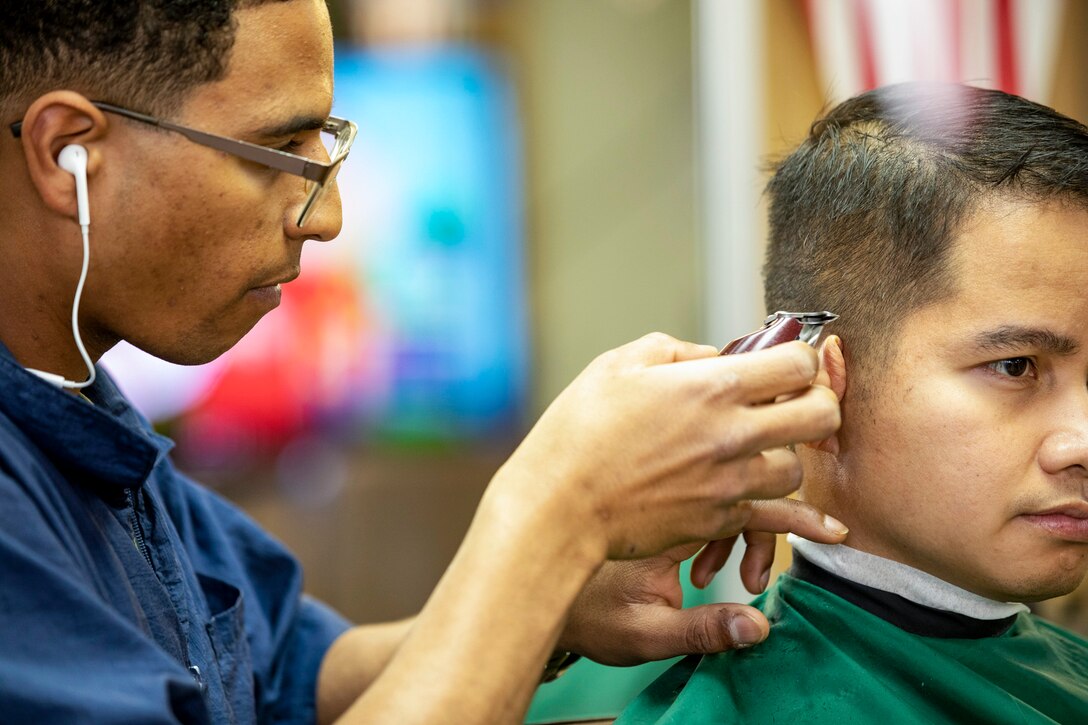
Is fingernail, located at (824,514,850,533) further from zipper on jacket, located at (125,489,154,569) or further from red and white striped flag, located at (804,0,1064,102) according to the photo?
red and white striped flag, located at (804,0,1064,102)

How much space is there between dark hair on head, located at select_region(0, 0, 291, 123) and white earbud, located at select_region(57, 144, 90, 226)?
69 mm

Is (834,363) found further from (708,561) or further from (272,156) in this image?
(272,156)

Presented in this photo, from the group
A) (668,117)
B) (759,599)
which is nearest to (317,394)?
(668,117)

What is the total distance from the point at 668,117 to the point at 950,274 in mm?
2928

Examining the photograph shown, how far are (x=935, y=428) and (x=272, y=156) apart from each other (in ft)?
3.00

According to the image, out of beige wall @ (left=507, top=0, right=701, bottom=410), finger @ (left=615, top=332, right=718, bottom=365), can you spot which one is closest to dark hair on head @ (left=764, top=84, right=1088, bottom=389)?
finger @ (left=615, top=332, right=718, bottom=365)

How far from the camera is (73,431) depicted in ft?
4.23

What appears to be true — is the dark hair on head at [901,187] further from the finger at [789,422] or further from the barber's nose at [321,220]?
the barber's nose at [321,220]

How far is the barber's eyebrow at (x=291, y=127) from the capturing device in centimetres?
136

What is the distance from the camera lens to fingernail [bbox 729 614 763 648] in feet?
4.73

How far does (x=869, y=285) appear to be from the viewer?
1569mm

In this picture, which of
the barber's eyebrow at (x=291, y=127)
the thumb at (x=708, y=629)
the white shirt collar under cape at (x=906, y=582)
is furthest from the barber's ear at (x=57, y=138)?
the white shirt collar under cape at (x=906, y=582)

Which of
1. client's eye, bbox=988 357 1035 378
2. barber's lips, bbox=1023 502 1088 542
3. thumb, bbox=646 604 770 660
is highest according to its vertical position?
client's eye, bbox=988 357 1035 378

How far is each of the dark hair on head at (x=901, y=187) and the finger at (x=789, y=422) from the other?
323 mm
